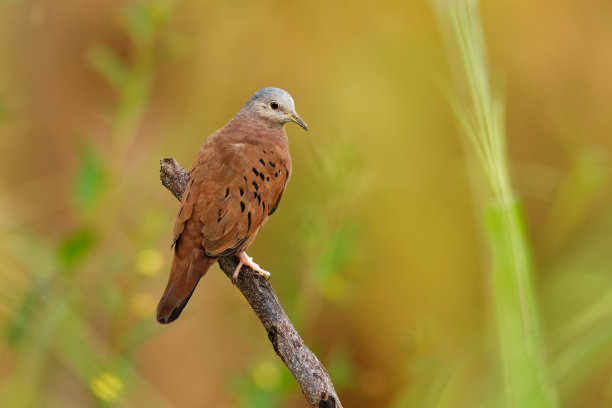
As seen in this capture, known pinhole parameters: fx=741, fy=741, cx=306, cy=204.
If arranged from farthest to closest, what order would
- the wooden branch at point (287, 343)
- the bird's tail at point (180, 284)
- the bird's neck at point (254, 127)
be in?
the bird's neck at point (254, 127)
the bird's tail at point (180, 284)
the wooden branch at point (287, 343)

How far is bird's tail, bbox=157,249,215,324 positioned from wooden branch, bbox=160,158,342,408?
56 millimetres

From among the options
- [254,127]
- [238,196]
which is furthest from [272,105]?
[238,196]

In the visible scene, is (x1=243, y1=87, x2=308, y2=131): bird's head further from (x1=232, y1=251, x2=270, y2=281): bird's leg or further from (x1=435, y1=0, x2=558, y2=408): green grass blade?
(x1=435, y1=0, x2=558, y2=408): green grass blade

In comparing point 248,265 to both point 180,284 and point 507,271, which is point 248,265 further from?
point 507,271

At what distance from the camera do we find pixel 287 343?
789 millimetres

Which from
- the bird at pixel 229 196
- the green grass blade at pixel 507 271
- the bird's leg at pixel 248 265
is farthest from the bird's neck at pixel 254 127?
the green grass blade at pixel 507 271

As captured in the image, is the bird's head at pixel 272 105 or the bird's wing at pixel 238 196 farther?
the bird's head at pixel 272 105

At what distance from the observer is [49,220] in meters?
1.82

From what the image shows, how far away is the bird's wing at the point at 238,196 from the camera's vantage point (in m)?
0.88

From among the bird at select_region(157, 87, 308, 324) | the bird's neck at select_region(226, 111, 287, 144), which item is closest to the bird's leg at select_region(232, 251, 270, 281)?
the bird at select_region(157, 87, 308, 324)

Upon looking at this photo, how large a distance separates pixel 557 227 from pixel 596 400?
0.45 metres

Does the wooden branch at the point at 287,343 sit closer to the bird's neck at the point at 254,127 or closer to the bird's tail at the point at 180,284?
the bird's tail at the point at 180,284

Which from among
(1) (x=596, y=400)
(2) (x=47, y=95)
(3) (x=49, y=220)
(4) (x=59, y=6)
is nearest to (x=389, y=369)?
(1) (x=596, y=400)

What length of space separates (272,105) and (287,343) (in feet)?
1.21
